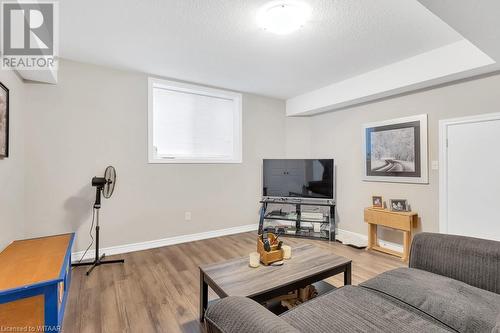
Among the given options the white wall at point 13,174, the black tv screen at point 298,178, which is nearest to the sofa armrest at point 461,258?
the black tv screen at point 298,178

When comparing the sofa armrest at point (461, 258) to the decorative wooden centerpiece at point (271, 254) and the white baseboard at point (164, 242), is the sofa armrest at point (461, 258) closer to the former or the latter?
the decorative wooden centerpiece at point (271, 254)

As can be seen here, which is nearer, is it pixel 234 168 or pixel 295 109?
pixel 234 168

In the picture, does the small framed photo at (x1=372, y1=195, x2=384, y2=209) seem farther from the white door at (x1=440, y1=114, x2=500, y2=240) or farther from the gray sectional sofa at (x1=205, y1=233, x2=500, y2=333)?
the gray sectional sofa at (x1=205, y1=233, x2=500, y2=333)

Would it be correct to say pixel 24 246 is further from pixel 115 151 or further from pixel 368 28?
pixel 368 28

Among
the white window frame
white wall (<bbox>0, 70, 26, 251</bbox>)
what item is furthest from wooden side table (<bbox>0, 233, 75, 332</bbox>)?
the white window frame

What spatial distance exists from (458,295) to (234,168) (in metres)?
3.31

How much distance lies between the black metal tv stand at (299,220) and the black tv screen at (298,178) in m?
0.12

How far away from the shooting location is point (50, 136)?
2.86m

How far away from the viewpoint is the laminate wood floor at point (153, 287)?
184 cm

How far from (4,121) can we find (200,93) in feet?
7.89

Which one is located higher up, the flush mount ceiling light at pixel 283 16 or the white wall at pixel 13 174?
the flush mount ceiling light at pixel 283 16

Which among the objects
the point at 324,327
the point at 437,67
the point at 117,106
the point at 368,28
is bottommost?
the point at 324,327

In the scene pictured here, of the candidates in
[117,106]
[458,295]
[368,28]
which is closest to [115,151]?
[117,106]

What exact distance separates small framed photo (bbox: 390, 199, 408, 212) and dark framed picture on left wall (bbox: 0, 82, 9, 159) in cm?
441
